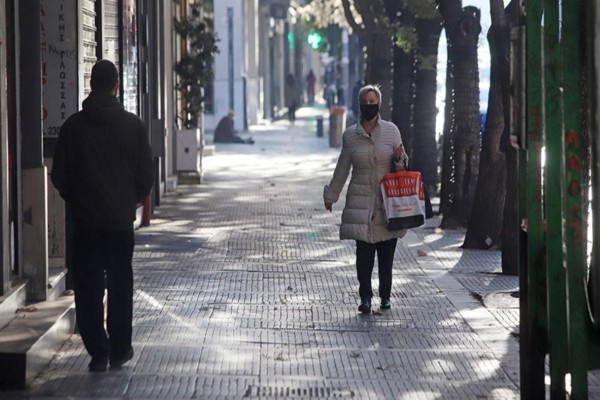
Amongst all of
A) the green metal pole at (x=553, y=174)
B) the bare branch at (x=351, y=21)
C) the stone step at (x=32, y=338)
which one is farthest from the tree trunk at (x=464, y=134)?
the green metal pole at (x=553, y=174)

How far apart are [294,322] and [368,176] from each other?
4.20 feet

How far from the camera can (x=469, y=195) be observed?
58.9 feet

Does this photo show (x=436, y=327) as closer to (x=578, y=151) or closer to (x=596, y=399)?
(x=596, y=399)

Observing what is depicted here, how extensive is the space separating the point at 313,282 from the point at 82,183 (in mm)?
4804

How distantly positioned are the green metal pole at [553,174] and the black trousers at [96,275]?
9.44ft

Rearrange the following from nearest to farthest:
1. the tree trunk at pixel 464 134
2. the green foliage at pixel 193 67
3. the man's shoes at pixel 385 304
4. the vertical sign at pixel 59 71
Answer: the man's shoes at pixel 385 304 < the vertical sign at pixel 59 71 < the tree trunk at pixel 464 134 < the green foliage at pixel 193 67

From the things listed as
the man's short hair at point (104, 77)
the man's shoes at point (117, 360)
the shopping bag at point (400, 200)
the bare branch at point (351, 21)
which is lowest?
the man's shoes at point (117, 360)

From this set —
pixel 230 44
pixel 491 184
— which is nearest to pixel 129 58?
pixel 491 184

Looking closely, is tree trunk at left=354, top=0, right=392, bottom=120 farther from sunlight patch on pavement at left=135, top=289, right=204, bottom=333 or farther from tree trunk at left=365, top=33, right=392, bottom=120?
sunlight patch on pavement at left=135, top=289, right=204, bottom=333

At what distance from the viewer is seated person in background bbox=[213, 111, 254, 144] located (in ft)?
128

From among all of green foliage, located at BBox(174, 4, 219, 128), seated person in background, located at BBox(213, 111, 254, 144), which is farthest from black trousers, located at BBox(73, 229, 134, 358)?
seated person in background, located at BBox(213, 111, 254, 144)

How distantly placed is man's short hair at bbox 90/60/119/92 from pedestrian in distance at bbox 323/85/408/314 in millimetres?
2820

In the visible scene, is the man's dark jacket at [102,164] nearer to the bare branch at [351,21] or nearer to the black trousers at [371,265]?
the black trousers at [371,265]

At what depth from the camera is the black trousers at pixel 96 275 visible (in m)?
8.62
